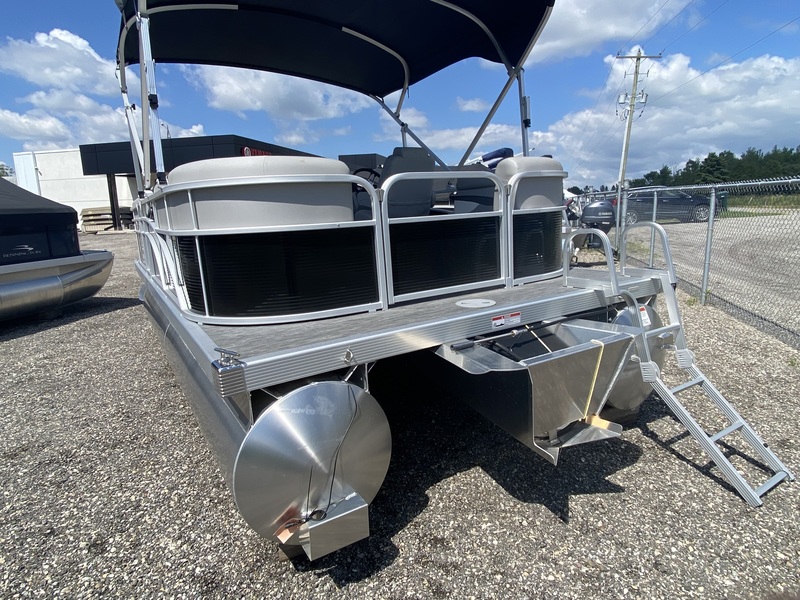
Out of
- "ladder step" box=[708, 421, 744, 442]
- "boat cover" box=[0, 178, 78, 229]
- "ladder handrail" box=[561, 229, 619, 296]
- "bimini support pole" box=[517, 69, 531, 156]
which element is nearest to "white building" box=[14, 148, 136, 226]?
"boat cover" box=[0, 178, 78, 229]

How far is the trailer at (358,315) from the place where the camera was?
1.97 metres

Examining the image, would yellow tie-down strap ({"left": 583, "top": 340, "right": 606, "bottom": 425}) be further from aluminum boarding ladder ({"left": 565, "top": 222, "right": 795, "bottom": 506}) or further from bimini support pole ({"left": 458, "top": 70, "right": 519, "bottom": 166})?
bimini support pole ({"left": 458, "top": 70, "right": 519, "bottom": 166})

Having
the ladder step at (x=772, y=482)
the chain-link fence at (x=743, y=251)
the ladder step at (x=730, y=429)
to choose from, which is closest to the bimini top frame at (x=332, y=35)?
the chain-link fence at (x=743, y=251)

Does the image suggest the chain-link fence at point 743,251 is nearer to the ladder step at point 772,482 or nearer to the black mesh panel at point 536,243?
the black mesh panel at point 536,243

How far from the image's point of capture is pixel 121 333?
20.8 ft

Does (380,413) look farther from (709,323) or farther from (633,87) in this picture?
(633,87)

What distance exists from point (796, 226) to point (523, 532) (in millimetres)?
6252

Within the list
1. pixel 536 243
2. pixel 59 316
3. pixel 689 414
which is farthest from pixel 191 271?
pixel 59 316

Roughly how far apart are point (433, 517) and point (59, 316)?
7.33m

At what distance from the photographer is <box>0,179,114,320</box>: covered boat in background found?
19.9ft

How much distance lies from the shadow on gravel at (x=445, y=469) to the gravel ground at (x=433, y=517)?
0.04 feet

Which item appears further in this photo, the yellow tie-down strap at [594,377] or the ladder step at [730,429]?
the ladder step at [730,429]

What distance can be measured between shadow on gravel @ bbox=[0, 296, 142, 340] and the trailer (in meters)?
4.06

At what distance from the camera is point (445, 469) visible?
9.54 ft
